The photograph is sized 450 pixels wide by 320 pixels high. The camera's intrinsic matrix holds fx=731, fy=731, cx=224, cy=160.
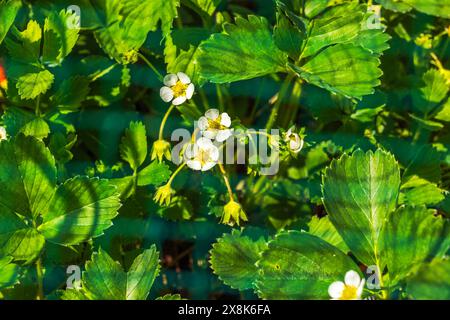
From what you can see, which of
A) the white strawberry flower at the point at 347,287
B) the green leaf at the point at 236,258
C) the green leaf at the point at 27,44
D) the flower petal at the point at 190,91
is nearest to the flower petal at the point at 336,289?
the white strawberry flower at the point at 347,287

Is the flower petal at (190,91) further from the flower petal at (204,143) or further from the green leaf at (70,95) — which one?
the green leaf at (70,95)

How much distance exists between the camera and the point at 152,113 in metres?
1.37

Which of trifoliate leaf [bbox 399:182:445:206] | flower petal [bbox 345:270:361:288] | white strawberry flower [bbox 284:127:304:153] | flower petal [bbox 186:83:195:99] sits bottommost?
flower petal [bbox 345:270:361:288]

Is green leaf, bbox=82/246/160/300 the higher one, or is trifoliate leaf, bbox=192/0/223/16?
trifoliate leaf, bbox=192/0/223/16

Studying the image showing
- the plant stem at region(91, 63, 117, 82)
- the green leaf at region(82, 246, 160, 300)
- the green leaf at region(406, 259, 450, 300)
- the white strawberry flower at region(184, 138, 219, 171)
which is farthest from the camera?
the plant stem at region(91, 63, 117, 82)

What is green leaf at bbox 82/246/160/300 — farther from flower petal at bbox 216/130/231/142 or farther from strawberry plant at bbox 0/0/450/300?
flower petal at bbox 216/130/231/142

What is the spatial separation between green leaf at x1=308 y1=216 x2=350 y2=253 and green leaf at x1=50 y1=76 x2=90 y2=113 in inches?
17.2

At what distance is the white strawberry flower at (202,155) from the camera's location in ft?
3.70

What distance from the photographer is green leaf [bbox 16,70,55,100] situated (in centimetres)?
117

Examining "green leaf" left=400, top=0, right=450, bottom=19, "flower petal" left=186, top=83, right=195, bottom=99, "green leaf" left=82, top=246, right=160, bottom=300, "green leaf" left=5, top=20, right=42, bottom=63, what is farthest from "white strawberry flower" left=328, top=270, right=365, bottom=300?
"green leaf" left=5, top=20, right=42, bottom=63

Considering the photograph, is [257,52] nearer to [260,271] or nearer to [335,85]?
[335,85]
